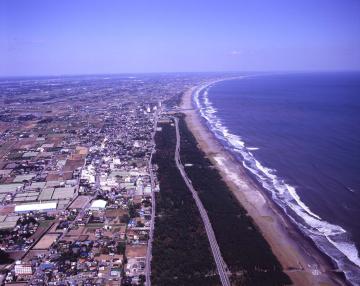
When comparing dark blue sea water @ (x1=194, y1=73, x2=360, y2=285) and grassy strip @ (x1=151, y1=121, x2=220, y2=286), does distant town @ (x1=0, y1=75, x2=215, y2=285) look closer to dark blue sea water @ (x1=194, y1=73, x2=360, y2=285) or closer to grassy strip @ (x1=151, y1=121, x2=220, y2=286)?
grassy strip @ (x1=151, y1=121, x2=220, y2=286)

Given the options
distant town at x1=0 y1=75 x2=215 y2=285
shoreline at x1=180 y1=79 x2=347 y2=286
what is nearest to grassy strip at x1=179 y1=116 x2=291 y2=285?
shoreline at x1=180 y1=79 x2=347 y2=286

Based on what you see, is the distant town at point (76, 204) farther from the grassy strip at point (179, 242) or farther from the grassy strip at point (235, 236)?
the grassy strip at point (235, 236)

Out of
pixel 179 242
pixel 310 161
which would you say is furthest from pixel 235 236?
pixel 310 161

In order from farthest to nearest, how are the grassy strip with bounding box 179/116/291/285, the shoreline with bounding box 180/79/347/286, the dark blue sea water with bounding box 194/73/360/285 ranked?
the dark blue sea water with bounding box 194/73/360/285, the shoreline with bounding box 180/79/347/286, the grassy strip with bounding box 179/116/291/285

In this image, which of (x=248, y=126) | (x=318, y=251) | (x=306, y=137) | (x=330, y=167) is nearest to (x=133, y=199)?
(x=318, y=251)

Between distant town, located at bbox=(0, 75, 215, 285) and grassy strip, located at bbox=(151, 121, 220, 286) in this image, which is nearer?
grassy strip, located at bbox=(151, 121, 220, 286)

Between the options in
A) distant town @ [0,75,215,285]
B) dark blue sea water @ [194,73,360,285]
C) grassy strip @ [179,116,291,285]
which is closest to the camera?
grassy strip @ [179,116,291,285]

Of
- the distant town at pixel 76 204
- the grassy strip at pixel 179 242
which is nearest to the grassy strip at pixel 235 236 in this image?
the grassy strip at pixel 179 242

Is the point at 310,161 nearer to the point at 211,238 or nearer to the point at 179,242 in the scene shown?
the point at 211,238

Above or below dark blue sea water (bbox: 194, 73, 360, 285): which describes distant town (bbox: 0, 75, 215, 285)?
below
